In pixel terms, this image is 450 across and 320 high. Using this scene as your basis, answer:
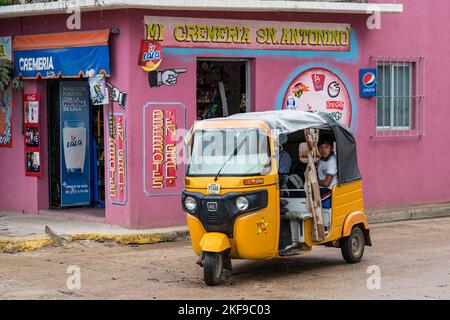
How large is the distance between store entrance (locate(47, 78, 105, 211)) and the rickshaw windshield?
624 centimetres

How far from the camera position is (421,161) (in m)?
18.6

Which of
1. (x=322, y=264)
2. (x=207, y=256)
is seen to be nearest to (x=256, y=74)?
(x=322, y=264)

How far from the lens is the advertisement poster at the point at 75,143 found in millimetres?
17031

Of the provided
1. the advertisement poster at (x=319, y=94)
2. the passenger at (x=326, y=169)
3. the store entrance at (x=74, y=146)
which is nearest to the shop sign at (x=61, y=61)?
the store entrance at (x=74, y=146)

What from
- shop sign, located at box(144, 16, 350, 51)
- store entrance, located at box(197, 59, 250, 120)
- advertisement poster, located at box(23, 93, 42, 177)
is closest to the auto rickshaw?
shop sign, located at box(144, 16, 350, 51)

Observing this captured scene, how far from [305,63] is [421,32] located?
3053mm

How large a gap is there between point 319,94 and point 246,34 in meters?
2.01

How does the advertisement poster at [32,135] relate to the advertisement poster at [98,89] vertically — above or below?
below

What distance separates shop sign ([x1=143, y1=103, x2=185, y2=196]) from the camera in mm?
15289

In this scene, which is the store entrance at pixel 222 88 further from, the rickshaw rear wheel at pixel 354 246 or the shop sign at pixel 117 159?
the rickshaw rear wheel at pixel 354 246

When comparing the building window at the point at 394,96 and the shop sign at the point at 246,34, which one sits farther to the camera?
the building window at the point at 394,96

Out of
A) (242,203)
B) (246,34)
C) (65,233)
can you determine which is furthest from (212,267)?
(246,34)

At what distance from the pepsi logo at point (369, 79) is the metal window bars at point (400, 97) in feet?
1.56
